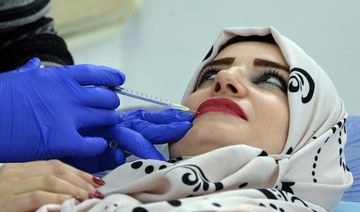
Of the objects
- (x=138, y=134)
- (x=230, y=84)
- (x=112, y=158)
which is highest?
(x=230, y=84)

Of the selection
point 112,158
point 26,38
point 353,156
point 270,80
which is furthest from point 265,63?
point 26,38

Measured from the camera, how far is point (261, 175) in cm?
123

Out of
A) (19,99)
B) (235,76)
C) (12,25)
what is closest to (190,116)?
(235,76)

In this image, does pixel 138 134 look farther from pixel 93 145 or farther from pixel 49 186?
pixel 49 186

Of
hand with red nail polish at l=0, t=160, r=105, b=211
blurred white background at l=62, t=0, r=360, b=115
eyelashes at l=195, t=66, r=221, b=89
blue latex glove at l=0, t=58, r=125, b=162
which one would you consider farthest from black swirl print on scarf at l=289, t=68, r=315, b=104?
blurred white background at l=62, t=0, r=360, b=115

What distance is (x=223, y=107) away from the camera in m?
1.37

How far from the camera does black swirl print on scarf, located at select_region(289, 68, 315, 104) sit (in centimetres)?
141

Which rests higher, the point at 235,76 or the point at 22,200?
the point at 235,76

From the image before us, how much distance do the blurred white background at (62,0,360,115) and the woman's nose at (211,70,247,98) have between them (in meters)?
1.37

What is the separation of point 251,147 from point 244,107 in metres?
0.16

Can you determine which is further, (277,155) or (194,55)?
(194,55)

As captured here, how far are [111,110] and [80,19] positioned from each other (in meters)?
2.00

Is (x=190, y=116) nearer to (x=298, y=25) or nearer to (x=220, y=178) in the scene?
(x=220, y=178)

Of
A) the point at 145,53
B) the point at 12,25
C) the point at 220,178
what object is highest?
the point at 12,25
